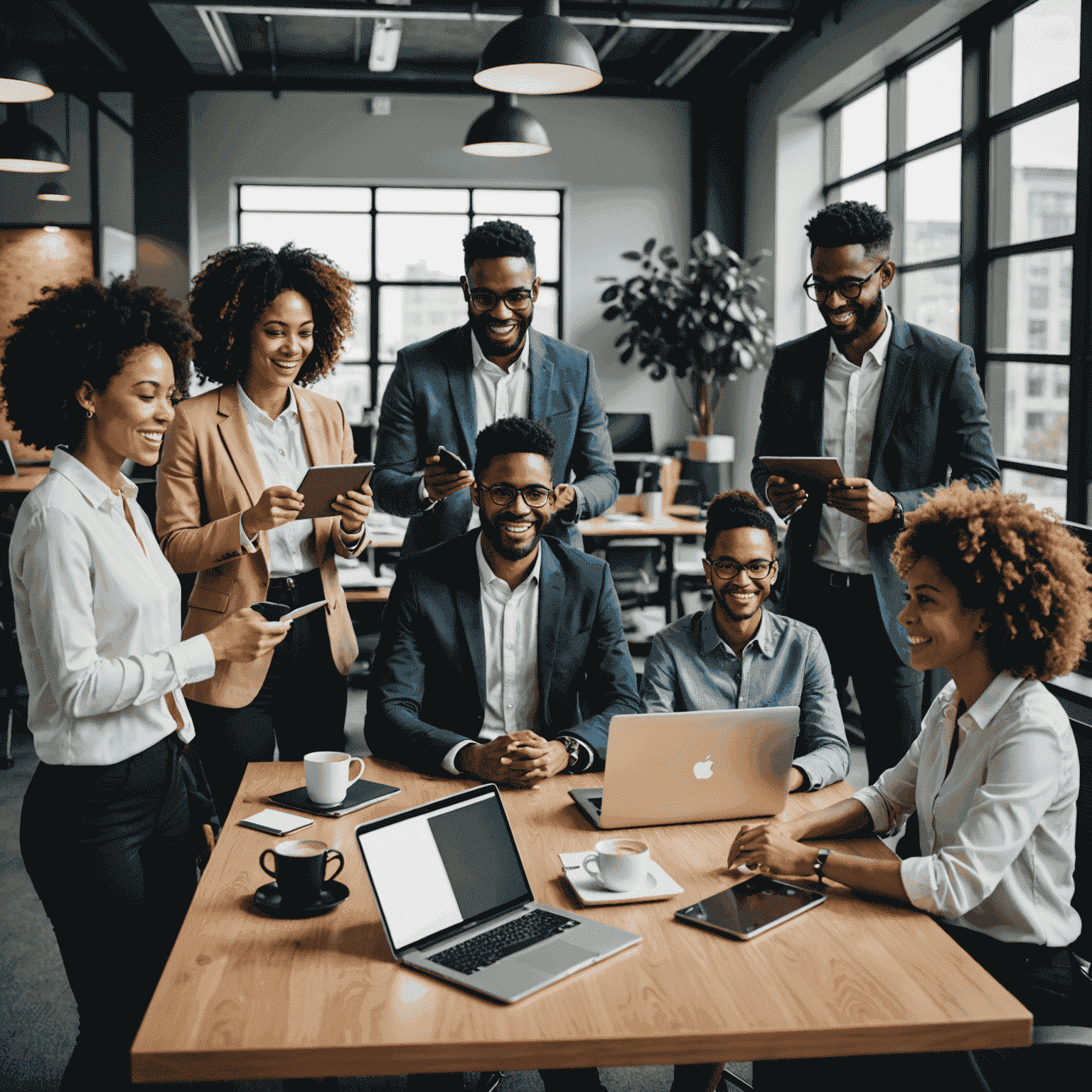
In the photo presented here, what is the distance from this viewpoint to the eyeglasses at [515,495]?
2285mm

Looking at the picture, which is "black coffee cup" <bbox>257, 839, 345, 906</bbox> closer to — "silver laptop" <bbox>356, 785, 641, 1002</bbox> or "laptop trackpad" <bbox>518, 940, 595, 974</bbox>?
"silver laptop" <bbox>356, 785, 641, 1002</bbox>

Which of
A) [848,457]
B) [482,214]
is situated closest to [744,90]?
[482,214]

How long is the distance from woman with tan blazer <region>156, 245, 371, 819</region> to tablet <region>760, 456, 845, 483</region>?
3.07ft

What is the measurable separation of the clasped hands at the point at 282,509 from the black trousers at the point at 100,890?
2.11 ft

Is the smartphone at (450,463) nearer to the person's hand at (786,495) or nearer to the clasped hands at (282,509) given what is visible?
the clasped hands at (282,509)

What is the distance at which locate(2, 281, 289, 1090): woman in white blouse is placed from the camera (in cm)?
166

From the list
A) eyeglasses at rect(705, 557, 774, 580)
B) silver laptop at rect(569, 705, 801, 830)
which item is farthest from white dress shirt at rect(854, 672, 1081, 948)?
eyeglasses at rect(705, 557, 774, 580)

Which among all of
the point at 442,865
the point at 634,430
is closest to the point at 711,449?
the point at 634,430

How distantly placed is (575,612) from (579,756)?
35 cm

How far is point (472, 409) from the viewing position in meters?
2.76

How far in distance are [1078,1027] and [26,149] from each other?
7175mm

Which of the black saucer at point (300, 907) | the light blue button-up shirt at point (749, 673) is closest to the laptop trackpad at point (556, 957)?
the black saucer at point (300, 907)

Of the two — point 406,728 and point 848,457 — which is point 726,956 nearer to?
point 406,728

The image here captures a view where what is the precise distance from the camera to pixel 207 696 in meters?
2.27
